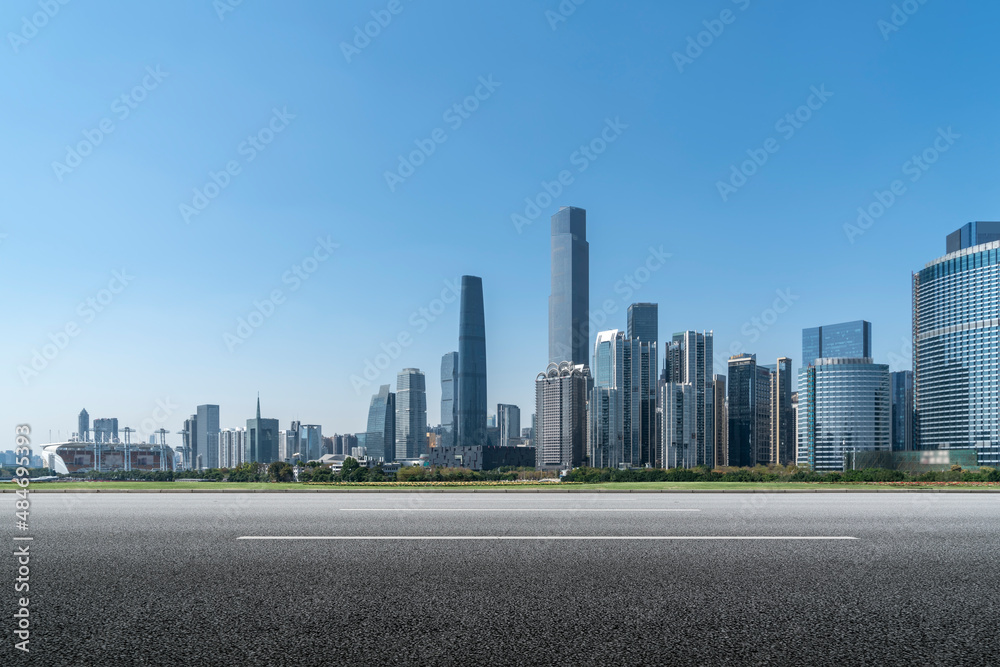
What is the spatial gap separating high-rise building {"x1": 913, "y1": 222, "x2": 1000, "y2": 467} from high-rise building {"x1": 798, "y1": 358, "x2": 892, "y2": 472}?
1248 cm

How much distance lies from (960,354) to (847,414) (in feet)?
117

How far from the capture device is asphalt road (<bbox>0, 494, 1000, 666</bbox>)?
4082 millimetres

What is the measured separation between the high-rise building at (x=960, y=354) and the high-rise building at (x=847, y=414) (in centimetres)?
1248

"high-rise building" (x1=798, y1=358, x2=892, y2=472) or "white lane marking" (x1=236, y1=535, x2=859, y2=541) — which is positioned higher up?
"white lane marking" (x1=236, y1=535, x2=859, y2=541)

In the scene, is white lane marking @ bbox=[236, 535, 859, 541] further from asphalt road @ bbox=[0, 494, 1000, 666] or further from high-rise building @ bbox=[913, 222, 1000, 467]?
high-rise building @ bbox=[913, 222, 1000, 467]

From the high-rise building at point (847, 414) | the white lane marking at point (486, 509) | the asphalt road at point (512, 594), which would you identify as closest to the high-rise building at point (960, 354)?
the high-rise building at point (847, 414)

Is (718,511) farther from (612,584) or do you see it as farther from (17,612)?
(17,612)

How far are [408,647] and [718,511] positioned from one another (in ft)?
23.9

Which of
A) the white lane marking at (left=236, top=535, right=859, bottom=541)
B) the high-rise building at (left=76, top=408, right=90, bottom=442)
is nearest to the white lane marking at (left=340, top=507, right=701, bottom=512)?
the white lane marking at (left=236, top=535, right=859, bottom=541)

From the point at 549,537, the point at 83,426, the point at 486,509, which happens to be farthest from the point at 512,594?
the point at 83,426

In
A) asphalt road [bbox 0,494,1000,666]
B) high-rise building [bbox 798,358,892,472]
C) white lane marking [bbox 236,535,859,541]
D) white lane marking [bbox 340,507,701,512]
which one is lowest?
high-rise building [bbox 798,358,892,472]

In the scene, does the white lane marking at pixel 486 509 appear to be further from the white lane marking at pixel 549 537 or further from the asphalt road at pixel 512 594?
the white lane marking at pixel 549 537

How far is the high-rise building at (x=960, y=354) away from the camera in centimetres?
17525

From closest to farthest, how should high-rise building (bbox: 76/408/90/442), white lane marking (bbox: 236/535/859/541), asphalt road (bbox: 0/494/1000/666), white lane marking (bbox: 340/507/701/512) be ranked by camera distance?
asphalt road (bbox: 0/494/1000/666)
white lane marking (bbox: 236/535/859/541)
white lane marking (bbox: 340/507/701/512)
high-rise building (bbox: 76/408/90/442)
